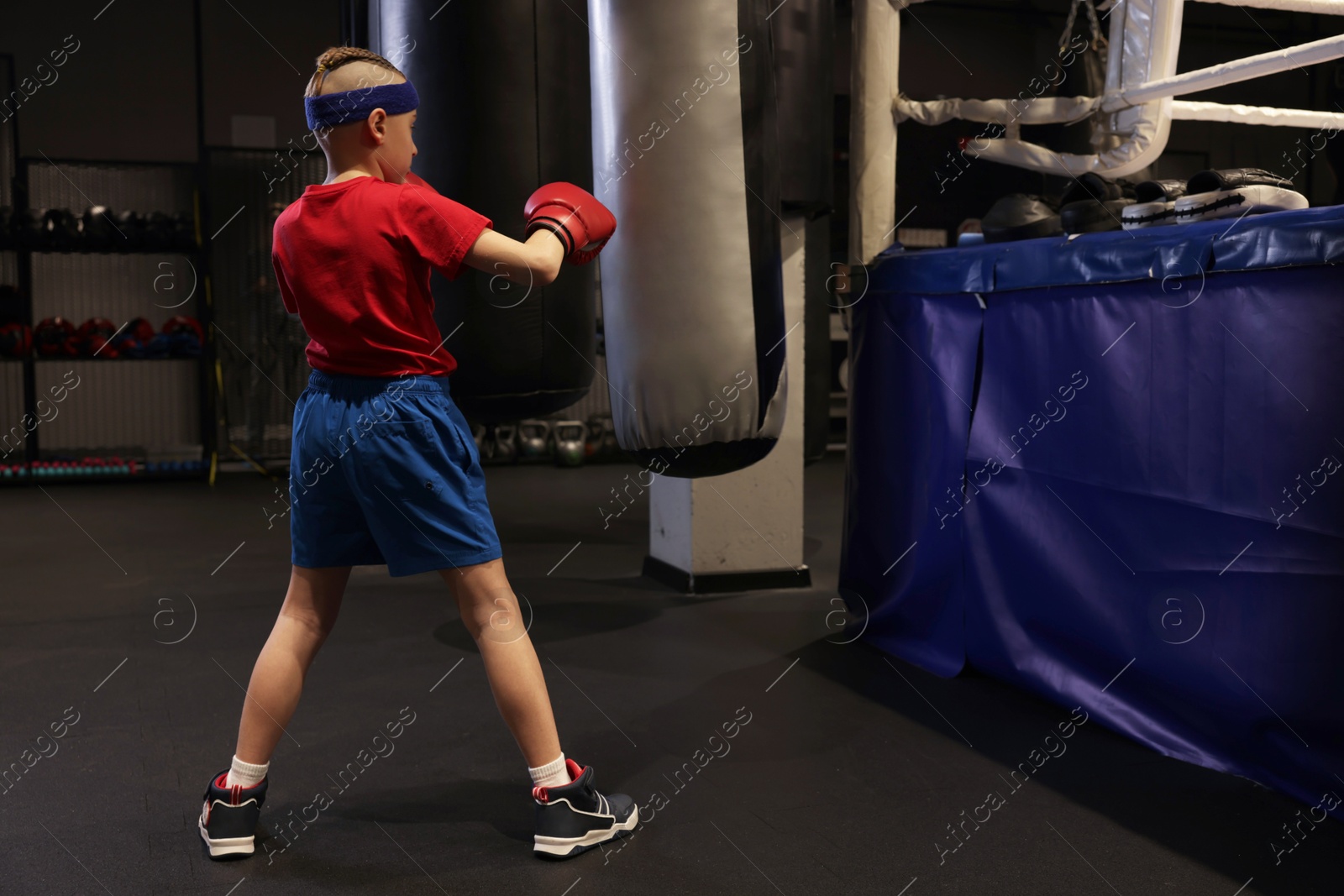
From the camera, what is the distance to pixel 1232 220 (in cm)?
194

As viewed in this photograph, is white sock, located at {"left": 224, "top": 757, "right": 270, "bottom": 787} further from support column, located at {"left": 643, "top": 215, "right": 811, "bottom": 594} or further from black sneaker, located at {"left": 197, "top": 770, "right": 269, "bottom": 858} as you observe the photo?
support column, located at {"left": 643, "top": 215, "right": 811, "bottom": 594}

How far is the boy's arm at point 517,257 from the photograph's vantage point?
1.63 metres

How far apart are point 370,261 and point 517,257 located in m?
0.23

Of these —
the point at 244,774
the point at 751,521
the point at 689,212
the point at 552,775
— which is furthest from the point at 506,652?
the point at 751,521

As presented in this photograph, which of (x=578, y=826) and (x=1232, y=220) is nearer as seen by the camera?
(x=578, y=826)

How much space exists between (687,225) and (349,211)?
61cm

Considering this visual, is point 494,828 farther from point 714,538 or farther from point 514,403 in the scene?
point 714,538

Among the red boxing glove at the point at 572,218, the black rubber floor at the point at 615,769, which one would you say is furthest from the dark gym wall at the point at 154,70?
the red boxing glove at the point at 572,218

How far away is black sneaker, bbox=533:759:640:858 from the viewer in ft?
5.63

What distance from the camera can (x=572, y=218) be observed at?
1704 mm

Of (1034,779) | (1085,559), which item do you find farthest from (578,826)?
(1085,559)

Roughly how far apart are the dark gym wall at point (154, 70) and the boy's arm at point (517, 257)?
6.90m

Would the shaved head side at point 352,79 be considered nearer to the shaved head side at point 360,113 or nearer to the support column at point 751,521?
the shaved head side at point 360,113

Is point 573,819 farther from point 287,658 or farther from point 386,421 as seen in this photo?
point 386,421
